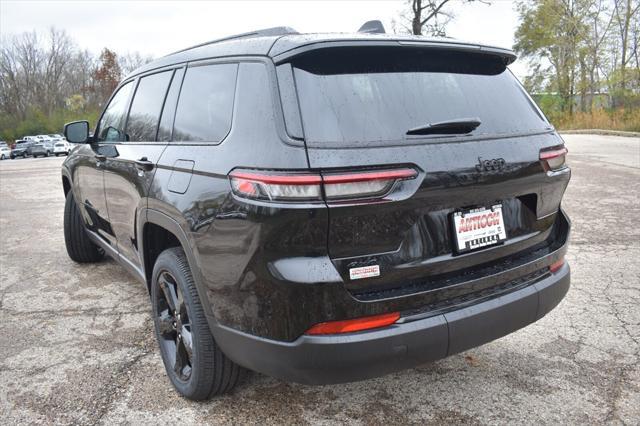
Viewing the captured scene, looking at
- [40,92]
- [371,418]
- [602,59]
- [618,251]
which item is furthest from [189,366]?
[40,92]

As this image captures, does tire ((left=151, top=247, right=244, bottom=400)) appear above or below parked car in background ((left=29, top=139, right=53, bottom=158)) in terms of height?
below

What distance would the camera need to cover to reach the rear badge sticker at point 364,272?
180cm

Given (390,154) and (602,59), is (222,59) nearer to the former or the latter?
(390,154)

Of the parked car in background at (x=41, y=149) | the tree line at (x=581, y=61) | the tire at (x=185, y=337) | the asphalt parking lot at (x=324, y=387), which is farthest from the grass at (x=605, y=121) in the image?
the parked car in background at (x=41, y=149)

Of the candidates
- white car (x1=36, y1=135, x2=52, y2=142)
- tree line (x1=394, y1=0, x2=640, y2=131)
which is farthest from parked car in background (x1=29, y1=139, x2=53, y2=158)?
tree line (x1=394, y1=0, x2=640, y2=131)

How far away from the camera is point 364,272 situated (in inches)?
71.2

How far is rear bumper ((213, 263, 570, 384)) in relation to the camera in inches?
71.3

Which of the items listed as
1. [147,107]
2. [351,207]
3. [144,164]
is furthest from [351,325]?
[147,107]

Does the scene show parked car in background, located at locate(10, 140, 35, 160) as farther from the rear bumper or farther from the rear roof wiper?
the rear roof wiper

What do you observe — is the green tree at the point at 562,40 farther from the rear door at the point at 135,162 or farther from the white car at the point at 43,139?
the white car at the point at 43,139

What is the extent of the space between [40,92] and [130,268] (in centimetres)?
7686

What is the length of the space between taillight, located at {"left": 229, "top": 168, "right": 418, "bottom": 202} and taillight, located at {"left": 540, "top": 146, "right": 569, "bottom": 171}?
842 mm

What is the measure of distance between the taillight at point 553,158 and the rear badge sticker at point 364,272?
1023 millimetres

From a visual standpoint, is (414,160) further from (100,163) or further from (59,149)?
(59,149)
